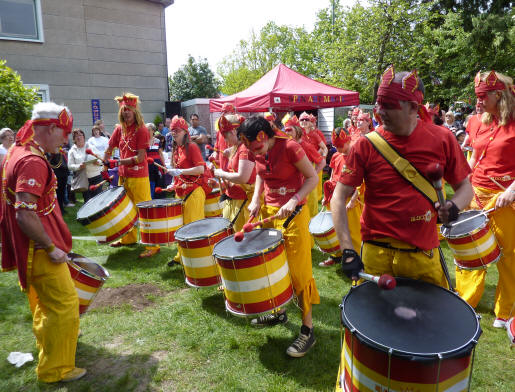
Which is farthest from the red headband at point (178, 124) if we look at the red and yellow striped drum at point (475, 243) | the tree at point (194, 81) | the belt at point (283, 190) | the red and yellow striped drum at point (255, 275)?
the tree at point (194, 81)

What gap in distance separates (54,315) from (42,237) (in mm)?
715

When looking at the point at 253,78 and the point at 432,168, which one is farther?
the point at 253,78

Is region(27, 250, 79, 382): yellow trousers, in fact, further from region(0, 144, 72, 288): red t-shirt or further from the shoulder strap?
the shoulder strap

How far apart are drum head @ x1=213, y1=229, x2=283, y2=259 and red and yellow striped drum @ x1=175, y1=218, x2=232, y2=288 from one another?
2.12ft

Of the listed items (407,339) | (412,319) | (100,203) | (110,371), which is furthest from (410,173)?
(100,203)

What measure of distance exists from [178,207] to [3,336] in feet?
8.61

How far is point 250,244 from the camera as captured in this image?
3277 mm

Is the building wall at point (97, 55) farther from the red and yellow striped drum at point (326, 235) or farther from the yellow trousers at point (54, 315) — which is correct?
the yellow trousers at point (54, 315)

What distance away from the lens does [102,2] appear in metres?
16.0

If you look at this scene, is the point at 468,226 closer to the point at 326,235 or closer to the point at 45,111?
the point at 326,235

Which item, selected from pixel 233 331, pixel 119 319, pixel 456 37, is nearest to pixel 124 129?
pixel 119 319

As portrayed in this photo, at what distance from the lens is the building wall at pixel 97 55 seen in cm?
1491

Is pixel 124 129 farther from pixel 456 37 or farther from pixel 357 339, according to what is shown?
pixel 456 37

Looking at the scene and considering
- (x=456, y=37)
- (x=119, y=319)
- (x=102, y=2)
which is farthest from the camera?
(x=456, y=37)
